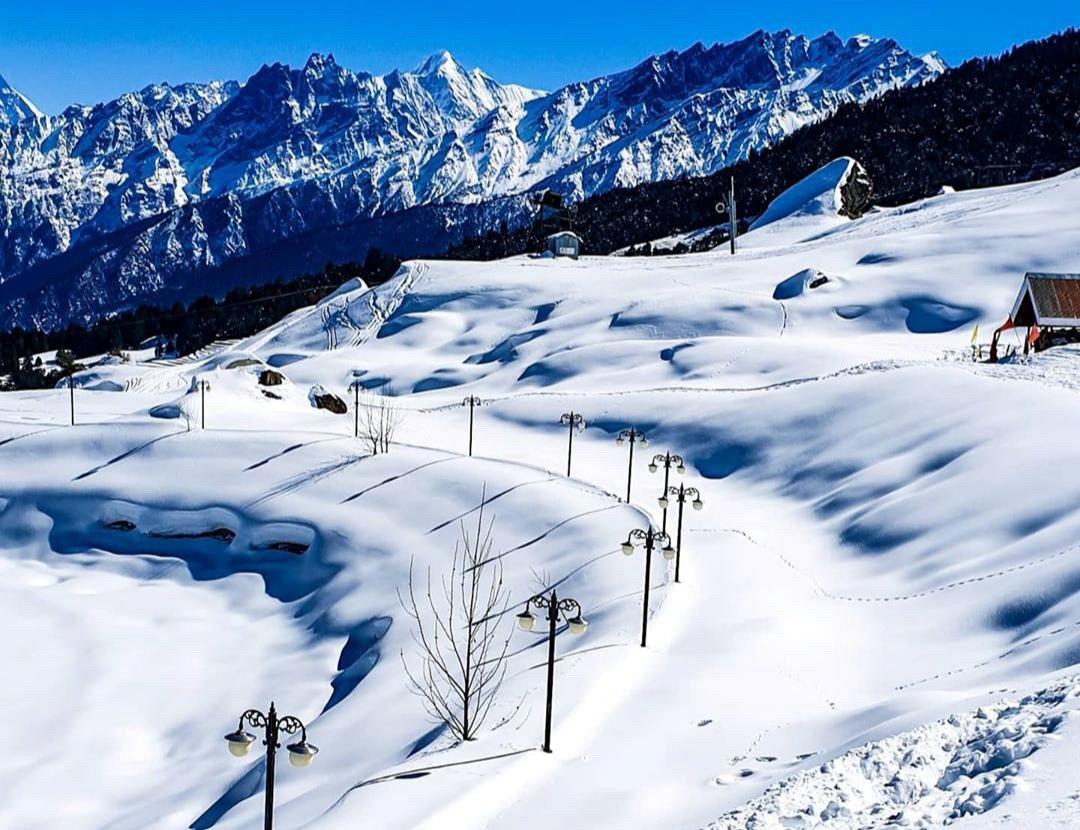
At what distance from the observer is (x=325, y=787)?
20.3m

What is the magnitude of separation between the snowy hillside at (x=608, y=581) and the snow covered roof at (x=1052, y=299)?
9.12 feet

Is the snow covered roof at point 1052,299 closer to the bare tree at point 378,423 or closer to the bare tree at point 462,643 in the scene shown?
the bare tree at point 462,643

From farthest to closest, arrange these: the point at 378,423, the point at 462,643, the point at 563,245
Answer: the point at 563,245, the point at 378,423, the point at 462,643

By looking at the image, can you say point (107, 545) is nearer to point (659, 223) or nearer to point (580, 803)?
point (580, 803)

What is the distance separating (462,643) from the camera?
92.1 ft

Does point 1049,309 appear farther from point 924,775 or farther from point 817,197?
point 817,197

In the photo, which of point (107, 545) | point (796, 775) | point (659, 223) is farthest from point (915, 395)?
point (659, 223)

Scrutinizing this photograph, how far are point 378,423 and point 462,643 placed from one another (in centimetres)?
2485

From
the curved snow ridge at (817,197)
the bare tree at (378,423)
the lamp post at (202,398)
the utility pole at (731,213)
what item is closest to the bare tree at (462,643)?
the bare tree at (378,423)

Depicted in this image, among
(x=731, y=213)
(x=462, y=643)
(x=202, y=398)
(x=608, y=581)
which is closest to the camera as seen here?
(x=462, y=643)

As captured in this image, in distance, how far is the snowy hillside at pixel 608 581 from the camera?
15695mm

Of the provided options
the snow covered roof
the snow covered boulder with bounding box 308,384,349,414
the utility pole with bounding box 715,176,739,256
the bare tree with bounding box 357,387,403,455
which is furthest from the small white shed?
the snow covered roof

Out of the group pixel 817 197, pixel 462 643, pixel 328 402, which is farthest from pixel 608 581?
pixel 817 197

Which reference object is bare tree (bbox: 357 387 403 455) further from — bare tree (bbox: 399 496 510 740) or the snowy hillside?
bare tree (bbox: 399 496 510 740)
